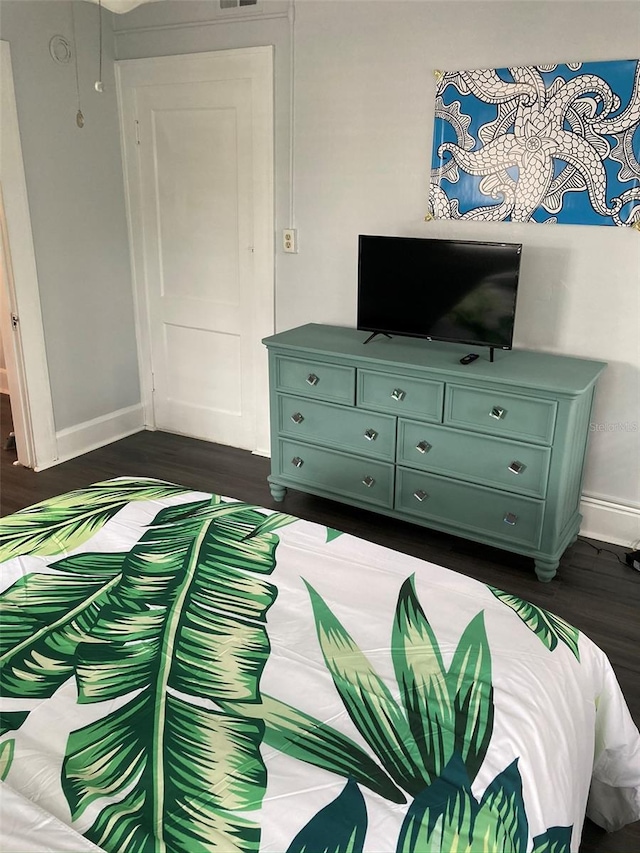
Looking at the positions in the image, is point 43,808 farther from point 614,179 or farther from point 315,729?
point 614,179

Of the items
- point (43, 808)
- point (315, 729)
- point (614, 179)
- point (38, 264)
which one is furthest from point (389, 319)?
point (43, 808)

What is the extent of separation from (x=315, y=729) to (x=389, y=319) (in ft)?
7.56

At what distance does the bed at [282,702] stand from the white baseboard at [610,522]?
1712 millimetres

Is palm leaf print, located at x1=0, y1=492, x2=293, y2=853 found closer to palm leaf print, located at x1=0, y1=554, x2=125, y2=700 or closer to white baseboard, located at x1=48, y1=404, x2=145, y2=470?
palm leaf print, located at x1=0, y1=554, x2=125, y2=700

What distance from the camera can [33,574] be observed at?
1890 millimetres

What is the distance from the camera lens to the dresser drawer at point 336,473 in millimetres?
Result: 3406

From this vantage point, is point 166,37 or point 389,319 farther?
point 166,37

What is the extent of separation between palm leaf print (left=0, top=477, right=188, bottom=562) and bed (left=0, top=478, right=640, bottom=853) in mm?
13

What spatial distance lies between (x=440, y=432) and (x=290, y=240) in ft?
4.87

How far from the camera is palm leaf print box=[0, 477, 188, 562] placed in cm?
202

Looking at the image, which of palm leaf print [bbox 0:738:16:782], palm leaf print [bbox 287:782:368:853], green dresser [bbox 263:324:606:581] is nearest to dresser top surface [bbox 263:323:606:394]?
green dresser [bbox 263:324:606:581]

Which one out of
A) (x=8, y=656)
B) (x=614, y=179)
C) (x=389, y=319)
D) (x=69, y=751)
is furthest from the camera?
(x=389, y=319)

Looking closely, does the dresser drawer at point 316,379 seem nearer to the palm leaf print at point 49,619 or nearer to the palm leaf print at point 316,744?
the palm leaf print at point 49,619

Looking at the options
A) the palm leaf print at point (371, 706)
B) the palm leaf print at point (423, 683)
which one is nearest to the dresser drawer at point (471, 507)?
the palm leaf print at point (423, 683)
